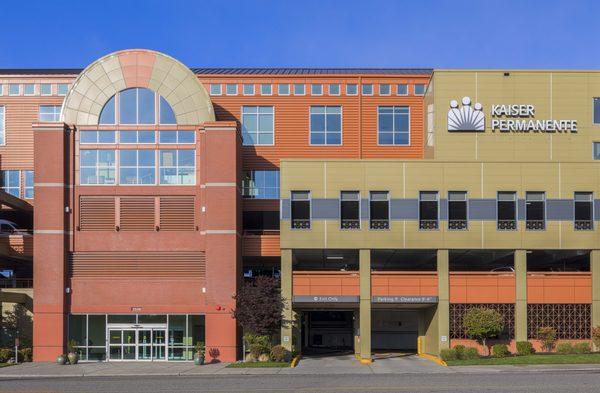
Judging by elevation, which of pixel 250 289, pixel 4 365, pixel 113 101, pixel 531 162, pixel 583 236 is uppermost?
pixel 113 101

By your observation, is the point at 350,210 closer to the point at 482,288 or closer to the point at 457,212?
the point at 457,212

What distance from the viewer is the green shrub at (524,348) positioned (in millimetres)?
45250

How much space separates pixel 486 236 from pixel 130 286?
22.0 meters

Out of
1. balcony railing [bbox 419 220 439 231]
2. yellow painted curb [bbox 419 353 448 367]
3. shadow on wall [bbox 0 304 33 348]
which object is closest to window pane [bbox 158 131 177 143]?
shadow on wall [bbox 0 304 33 348]

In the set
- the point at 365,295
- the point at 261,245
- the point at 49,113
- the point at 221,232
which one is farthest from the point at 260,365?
the point at 49,113

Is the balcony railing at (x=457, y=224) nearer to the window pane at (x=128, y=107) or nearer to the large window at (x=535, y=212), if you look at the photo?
the large window at (x=535, y=212)

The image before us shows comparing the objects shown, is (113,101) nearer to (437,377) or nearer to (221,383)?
(221,383)

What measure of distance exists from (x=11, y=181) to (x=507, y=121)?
112 feet

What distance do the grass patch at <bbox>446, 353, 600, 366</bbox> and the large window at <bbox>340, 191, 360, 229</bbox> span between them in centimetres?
1020

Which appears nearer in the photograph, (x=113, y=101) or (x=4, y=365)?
(x=4, y=365)

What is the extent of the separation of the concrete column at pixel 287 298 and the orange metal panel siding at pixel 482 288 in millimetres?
9864

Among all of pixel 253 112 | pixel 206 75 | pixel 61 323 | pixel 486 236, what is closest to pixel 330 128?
pixel 253 112

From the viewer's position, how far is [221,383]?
3325 centimetres

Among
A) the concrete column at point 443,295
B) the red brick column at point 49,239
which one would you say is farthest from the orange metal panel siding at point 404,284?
the red brick column at point 49,239
